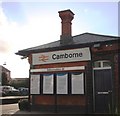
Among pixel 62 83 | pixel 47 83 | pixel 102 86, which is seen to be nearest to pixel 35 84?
pixel 47 83

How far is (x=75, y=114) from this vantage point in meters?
16.0

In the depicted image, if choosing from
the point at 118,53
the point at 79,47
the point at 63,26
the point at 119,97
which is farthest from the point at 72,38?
the point at 119,97

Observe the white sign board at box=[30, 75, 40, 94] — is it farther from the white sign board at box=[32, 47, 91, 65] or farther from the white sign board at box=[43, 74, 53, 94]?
the white sign board at box=[32, 47, 91, 65]

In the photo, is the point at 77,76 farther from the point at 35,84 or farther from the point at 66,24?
the point at 66,24

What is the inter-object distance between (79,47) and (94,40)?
997 millimetres

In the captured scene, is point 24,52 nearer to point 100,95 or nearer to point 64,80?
point 64,80

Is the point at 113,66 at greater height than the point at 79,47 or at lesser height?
lesser

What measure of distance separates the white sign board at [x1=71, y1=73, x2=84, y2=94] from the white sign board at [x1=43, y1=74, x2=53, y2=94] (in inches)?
62.0

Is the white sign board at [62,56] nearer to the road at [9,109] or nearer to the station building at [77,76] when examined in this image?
the station building at [77,76]

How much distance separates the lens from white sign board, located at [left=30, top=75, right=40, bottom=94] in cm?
1823

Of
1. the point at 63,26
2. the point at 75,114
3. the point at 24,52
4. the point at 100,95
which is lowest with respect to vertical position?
the point at 75,114

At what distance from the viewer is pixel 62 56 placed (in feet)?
58.3

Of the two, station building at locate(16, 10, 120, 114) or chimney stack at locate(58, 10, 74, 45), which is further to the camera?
chimney stack at locate(58, 10, 74, 45)

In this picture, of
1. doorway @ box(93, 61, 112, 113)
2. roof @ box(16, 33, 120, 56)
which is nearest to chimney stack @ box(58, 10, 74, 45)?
roof @ box(16, 33, 120, 56)
